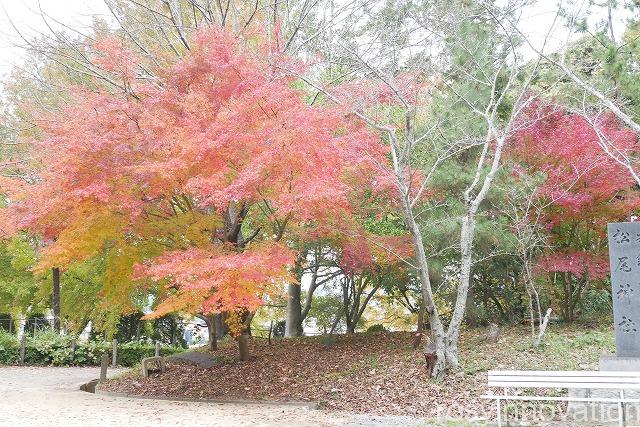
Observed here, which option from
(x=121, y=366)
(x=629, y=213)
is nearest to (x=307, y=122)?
(x=629, y=213)

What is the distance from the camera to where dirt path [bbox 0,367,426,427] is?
811 centimetres

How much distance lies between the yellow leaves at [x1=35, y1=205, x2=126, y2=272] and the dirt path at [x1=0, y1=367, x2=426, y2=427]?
2427mm

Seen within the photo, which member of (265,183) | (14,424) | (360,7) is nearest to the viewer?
(14,424)

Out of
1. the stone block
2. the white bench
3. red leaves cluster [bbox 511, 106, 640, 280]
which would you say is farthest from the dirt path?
red leaves cluster [bbox 511, 106, 640, 280]

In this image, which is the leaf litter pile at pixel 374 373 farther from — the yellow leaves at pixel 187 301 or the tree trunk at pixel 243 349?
the yellow leaves at pixel 187 301

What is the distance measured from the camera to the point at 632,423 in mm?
6977

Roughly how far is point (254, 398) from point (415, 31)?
8010mm

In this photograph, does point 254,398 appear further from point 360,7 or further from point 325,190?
point 360,7

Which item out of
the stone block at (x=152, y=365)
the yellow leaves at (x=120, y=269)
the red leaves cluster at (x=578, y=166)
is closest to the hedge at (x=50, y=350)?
the stone block at (x=152, y=365)

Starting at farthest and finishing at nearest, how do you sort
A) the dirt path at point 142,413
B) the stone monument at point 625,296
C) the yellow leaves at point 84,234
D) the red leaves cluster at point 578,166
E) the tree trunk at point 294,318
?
1. the tree trunk at point 294,318
2. the red leaves cluster at point 578,166
3. the yellow leaves at point 84,234
4. the dirt path at point 142,413
5. the stone monument at point 625,296

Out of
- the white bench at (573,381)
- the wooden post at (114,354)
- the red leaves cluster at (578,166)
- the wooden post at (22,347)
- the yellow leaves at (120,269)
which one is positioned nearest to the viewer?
the white bench at (573,381)

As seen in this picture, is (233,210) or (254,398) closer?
(254,398)

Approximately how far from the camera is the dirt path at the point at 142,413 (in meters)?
8.11

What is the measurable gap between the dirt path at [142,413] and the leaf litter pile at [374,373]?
85cm
